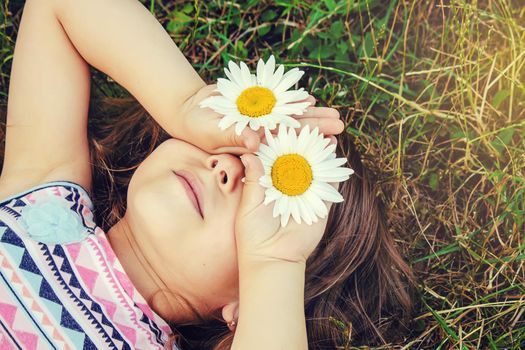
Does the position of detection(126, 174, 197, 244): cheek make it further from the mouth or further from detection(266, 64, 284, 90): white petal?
detection(266, 64, 284, 90): white petal

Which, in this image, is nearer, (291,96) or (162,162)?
(291,96)

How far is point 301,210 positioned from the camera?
1420 mm

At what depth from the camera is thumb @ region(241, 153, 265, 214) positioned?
4.67ft

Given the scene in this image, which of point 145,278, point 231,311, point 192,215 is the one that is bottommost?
point 231,311

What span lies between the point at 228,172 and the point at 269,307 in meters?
0.34

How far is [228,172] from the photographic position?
4.94ft

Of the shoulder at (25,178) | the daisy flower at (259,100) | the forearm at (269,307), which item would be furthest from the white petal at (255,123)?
the shoulder at (25,178)

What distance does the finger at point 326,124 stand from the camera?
4.97 ft

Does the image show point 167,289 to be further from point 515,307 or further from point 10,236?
Answer: point 515,307

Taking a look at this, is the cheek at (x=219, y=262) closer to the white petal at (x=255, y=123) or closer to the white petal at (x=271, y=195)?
the white petal at (x=271, y=195)

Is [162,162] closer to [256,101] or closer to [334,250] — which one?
[256,101]

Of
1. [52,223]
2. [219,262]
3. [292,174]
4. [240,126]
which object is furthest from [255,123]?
[52,223]

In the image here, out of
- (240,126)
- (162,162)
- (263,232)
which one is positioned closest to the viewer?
(240,126)

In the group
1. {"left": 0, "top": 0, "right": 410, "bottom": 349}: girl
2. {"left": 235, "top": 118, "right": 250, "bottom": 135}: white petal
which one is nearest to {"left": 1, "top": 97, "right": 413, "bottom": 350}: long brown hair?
{"left": 0, "top": 0, "right": 410, "bottom": 349}: girl
